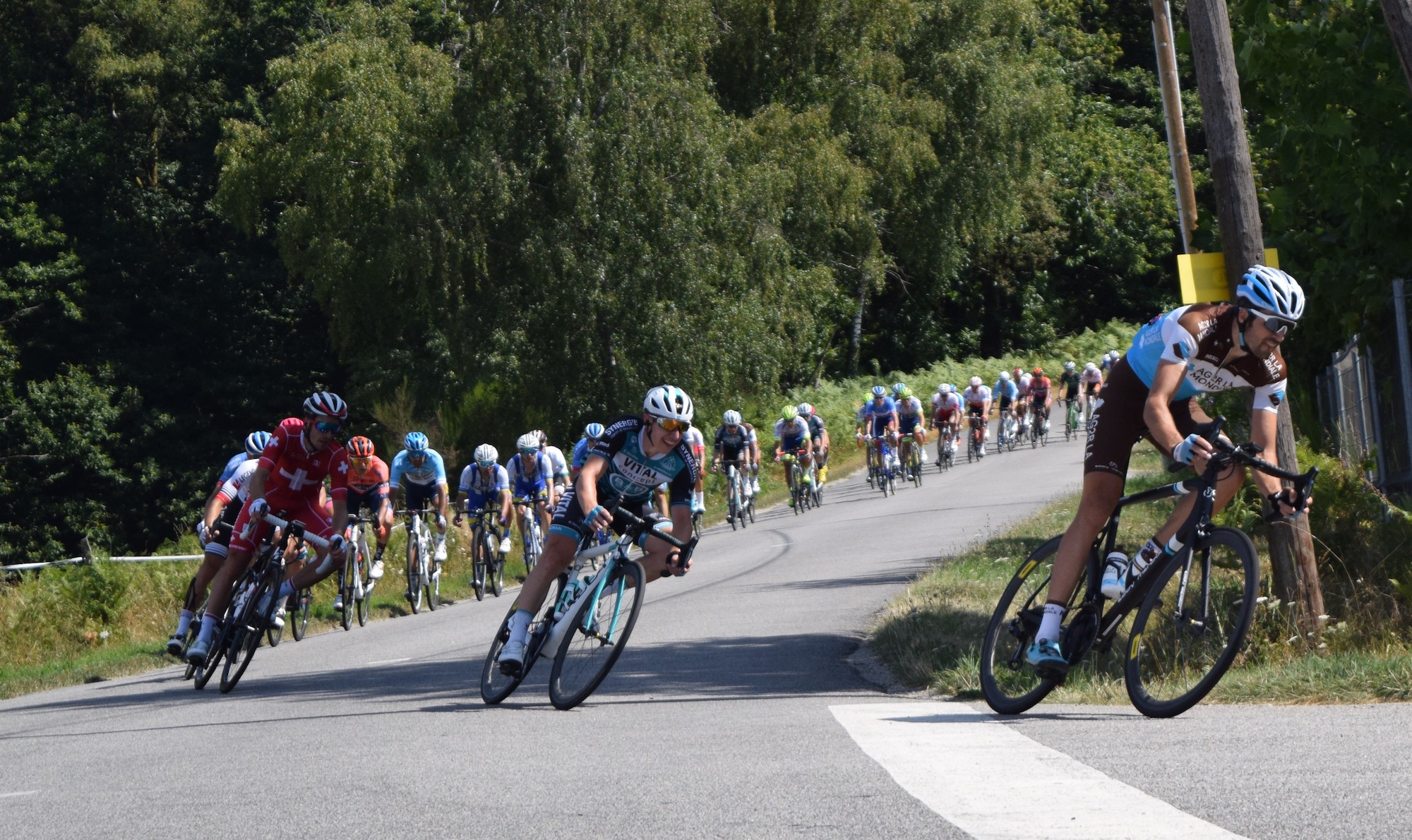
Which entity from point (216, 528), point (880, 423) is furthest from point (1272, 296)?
point (880, 423)

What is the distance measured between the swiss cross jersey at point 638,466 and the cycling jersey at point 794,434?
20.1 metres

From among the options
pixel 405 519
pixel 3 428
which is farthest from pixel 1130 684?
pixel 3 428

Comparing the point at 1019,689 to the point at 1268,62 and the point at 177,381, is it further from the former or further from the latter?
the point at 177,381

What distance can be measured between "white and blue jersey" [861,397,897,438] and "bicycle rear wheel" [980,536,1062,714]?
24.2 meters

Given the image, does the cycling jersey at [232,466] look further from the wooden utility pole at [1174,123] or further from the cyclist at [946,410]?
the cyclist at [946,410]

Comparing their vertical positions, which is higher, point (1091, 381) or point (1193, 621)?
point (1091, 381)

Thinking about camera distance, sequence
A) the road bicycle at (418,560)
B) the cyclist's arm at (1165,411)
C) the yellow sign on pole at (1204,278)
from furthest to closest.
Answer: the road bicycle at (418,560), the yellow sign on pole at (1204,278), the cyclist's arm at (1165,411)

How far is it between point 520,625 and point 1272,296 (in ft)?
14.8

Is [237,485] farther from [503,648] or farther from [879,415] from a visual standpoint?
[879,415]

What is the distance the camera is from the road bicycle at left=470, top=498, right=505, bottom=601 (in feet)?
69.0

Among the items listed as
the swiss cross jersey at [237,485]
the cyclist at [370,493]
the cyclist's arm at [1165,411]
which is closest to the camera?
the cyclist's arm at [1165,411]

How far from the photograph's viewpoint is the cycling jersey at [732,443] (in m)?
28.6

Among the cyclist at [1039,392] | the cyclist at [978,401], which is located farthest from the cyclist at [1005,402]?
the cyclist at [978,401]

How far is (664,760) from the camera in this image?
22.7 feet
